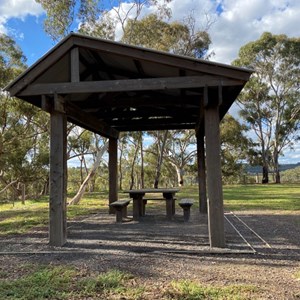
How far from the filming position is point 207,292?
3.20 meters

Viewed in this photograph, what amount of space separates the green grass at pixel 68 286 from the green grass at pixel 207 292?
36 centimetres

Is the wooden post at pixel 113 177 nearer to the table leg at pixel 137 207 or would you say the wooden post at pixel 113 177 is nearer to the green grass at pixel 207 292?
the table leg at pixel 137 207

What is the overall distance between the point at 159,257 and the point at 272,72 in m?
26.7

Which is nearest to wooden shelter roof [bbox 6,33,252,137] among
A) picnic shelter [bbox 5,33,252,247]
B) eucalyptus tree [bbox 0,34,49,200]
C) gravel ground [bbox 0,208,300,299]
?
picnic shelter [bbox 5,33,252,247]

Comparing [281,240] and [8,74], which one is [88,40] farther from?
[8,74]

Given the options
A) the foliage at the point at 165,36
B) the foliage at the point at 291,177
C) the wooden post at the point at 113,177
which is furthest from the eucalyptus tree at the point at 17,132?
the foliage at the point at 291,177

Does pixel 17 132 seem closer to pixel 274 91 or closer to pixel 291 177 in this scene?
pixel 274 91

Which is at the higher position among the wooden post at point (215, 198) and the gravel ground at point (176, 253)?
the wooden post at point (215, 198)

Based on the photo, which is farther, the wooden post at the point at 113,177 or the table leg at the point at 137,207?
the wooden post at the point at 113,177

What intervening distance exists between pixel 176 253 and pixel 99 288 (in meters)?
1.72

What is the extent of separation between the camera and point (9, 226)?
808cm

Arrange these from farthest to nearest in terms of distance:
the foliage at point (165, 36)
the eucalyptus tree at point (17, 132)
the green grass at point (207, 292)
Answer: the foliage at point (165, 36)
the eucalyptus tree at point (17, 132)
the green grass at point (207, 292)

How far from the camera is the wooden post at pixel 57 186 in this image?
5484mm

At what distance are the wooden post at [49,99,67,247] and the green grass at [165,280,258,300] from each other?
8.74 feet
